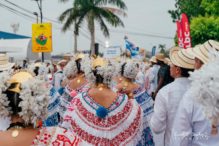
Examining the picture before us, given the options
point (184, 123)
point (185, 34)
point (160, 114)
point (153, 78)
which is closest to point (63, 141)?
point (184, 123)

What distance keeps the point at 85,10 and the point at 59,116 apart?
28.5 metres

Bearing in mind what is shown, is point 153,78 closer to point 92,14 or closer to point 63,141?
point 63,141

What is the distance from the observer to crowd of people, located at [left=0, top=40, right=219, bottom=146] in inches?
104

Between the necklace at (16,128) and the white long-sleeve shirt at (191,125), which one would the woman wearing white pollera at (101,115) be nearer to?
the white long-sleeve shirt at (191,125)

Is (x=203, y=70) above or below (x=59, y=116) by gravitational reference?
above

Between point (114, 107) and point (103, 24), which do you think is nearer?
point (114, 107)

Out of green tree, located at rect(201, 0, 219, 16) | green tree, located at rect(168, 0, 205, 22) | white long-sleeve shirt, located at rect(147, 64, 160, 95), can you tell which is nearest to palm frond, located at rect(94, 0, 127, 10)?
green tree, located at rect(168, 0, 205, 22)

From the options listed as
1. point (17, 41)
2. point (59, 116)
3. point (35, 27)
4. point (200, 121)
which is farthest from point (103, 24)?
point (200, 121)

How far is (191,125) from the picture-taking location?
3707 mm

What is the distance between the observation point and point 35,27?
1816cm

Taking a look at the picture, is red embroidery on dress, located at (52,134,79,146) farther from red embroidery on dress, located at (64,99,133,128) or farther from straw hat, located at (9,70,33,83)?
red embroidery on dress, located at (64,99,133,128)

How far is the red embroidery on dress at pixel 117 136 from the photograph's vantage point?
508cm

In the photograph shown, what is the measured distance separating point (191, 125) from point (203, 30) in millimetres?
13714

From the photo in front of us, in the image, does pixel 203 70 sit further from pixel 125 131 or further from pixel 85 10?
pixel 85 10
